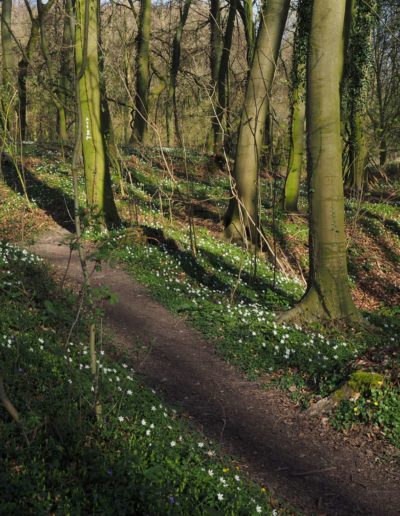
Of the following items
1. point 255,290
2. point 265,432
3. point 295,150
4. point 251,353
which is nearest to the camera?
point 265,432

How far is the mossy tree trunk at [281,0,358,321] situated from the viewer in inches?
353

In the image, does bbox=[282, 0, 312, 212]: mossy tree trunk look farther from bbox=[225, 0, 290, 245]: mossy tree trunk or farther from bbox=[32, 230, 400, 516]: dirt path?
bbox=[32, 230, 400, 516]: dirt path

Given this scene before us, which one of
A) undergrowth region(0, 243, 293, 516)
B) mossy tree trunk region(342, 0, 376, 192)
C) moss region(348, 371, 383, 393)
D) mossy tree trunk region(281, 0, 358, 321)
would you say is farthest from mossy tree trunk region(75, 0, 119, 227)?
mossy tree trunk region(342, 0, 376, 192)

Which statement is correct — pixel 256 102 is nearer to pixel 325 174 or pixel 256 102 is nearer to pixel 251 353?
pixel 325 174

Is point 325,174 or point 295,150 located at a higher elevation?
point 295,150

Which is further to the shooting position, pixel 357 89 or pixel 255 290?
pixel 357 89

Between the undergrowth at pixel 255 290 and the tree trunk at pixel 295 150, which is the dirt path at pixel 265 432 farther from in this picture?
the tree trunk at pixel 295 150

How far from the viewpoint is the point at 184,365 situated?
7918 millimetres

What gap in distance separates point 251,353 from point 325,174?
135 inches

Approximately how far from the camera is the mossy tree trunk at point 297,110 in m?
18.8

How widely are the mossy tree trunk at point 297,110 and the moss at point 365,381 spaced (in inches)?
485

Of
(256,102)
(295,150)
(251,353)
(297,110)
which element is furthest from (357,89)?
(251,353)

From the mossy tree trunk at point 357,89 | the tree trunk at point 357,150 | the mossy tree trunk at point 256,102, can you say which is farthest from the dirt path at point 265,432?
the tree trunk at point 357,150

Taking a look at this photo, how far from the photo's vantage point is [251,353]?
8.45 m
